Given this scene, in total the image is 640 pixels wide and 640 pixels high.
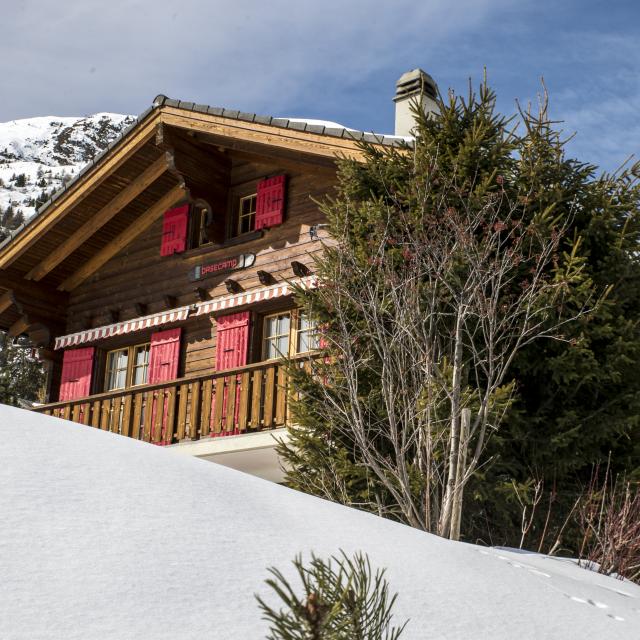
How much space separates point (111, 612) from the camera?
99.2 inches

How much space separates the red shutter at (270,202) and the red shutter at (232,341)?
4.42 feet

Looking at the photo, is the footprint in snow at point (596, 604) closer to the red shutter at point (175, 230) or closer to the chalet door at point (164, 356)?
the chalet door at point (164, 356)

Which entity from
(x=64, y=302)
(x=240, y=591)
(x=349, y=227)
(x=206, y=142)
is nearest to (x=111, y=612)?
(x=240, y=591)

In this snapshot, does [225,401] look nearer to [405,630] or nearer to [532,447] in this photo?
[532,447]

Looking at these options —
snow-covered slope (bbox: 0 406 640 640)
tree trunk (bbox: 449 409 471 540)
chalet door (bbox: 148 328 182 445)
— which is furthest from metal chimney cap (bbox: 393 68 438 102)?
snow-covered slope (bbox: 0 406 640 640)

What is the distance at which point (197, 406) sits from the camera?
11.9m

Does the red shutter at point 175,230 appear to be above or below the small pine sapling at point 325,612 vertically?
above

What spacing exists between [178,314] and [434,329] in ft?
21.6

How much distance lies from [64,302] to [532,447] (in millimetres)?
9809

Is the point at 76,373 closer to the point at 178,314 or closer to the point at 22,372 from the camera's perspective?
the point at 178,314

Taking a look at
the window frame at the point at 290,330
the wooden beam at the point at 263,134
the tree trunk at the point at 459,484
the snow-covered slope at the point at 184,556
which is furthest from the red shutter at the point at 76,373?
the snow-covered slope at the point at 184,556

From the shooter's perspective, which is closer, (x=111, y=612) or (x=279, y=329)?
(x=111, y=612)

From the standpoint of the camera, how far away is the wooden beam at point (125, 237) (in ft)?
49.2

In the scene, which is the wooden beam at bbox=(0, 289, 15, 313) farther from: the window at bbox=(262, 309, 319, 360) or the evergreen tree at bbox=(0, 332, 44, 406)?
the evergreen tree at bbox=(0, 332, 44, 406)
